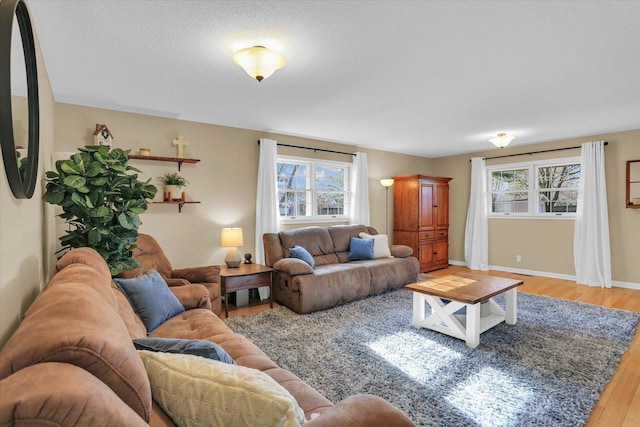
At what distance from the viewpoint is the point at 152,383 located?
97 cm

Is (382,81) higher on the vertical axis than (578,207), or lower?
higher

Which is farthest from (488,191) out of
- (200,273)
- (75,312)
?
(75,312)

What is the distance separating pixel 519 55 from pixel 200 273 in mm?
3315

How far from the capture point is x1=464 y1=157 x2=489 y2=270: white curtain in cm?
632

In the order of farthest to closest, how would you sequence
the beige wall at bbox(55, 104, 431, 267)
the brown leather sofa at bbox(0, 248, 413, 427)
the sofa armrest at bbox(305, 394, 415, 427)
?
the beige wall at bbox(55, 104, 431, 267), the sofa armrest at bbox(305, 394, 415, 427), the brown leather sofa at bbox(0, 248, 413, 427)

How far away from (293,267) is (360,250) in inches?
56.2

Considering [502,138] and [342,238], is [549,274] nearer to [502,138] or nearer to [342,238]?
[502,138]

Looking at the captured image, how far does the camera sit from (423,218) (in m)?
6.12

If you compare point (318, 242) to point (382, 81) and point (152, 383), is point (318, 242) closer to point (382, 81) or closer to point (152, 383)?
point (382, 81)

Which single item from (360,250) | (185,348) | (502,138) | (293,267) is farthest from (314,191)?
(185,348)

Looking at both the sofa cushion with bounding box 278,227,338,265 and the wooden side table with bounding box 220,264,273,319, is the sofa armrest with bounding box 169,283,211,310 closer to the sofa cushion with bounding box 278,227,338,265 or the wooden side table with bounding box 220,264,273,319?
the wooden side table with bounding box 220,264,273,319

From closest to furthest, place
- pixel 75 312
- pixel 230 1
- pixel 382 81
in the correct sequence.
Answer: pixel 75 312
pixel 230 1
pixel 382 81

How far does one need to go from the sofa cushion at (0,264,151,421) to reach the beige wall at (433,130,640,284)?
6.55 meters

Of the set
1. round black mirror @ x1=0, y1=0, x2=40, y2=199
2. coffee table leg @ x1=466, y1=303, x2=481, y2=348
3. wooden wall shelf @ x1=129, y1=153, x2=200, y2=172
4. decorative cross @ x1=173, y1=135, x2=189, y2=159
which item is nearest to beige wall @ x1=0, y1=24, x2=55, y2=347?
round black mirror @ x1=0, y1=0, x2=40, y2=199
